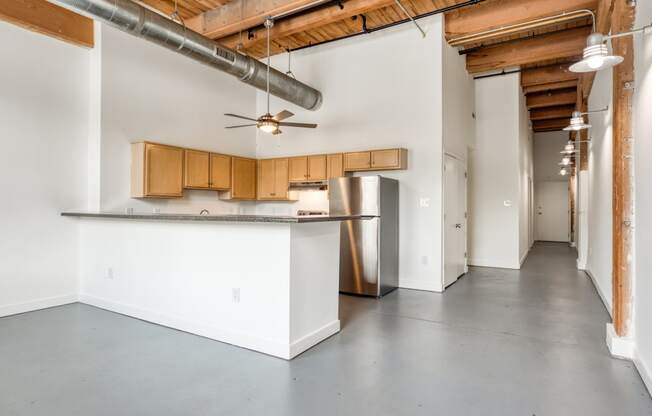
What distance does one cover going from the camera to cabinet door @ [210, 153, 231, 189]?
6020 millimetres

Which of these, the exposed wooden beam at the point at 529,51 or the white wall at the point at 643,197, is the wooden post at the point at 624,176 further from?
the exposed wooden beam at the point at 529,51

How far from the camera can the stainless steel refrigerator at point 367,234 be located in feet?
16.8

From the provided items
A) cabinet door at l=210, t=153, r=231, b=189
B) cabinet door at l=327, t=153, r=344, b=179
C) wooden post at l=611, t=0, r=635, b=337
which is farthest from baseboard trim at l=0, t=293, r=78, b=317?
wooden post at l=611, t=0, r=635, b=337

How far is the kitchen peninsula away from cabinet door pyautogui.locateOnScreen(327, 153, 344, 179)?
8.02ft

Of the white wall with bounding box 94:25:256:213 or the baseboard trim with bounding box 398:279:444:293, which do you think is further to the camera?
the baseboard trim with bounding box 398:279:444:293

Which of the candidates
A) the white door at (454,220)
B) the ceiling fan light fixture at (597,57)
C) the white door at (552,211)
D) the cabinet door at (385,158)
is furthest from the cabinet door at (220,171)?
the white door at (552,211)

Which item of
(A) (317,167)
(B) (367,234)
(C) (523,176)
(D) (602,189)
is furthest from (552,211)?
(B) (367,234)

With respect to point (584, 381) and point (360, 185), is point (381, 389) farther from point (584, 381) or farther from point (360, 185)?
point (360, 185)

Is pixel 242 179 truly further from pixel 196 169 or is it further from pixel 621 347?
pixel 621 347

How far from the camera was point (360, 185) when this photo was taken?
5.22m

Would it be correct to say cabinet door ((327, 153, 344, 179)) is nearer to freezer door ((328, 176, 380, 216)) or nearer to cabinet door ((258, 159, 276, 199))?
freezer door ((328, 176, 380, 216))

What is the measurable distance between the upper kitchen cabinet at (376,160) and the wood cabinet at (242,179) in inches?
77.3

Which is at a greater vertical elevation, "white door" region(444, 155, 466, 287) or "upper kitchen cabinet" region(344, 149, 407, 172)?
"upper kitchen cabinet" region(344, 149, 407, 172)

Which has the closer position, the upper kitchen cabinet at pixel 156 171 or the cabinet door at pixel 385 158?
the upper kitchen cabinet at pixel 156 171
